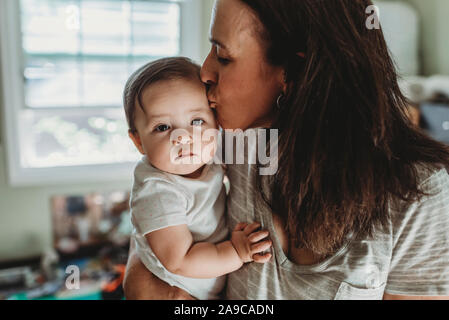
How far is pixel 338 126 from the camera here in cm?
76

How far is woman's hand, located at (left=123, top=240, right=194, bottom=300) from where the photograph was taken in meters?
0.92

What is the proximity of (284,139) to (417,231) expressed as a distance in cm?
32

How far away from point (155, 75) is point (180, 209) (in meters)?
0.31

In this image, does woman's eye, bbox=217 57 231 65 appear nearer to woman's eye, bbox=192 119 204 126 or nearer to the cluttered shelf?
woman's eye, bbox=192 119 204 126

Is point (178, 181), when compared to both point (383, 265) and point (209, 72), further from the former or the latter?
point (383, 265)

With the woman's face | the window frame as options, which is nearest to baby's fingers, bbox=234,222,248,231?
the woman's face

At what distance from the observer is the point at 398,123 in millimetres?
801

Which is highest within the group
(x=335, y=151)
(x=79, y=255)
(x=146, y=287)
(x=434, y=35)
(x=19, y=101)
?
(x=434, y=35)

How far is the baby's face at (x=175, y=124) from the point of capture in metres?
0.83

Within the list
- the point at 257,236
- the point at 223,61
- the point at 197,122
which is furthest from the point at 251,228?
Result: the point at 223,61

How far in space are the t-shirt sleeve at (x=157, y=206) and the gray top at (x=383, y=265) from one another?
19cm

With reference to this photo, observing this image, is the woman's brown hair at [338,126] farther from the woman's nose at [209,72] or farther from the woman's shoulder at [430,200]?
the woman's nose at [209,72]
